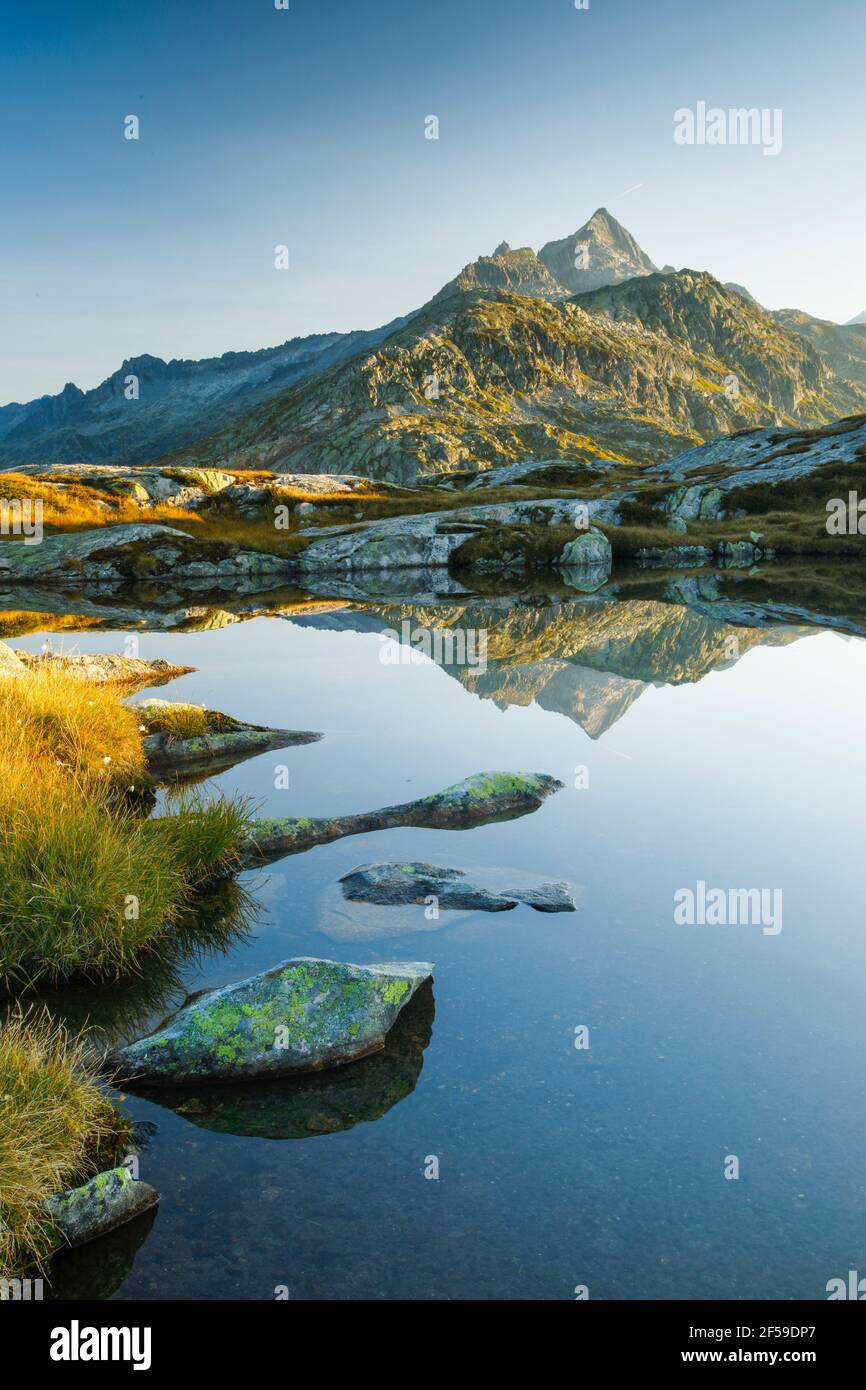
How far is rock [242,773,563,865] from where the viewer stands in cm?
1418

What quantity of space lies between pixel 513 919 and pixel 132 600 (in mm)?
48261

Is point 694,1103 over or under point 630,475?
under

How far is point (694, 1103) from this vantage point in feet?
24.9

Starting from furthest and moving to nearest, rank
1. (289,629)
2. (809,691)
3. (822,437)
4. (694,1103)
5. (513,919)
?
(822,437)
(289,629)
(809,691)
(513,919)
(694,1103)

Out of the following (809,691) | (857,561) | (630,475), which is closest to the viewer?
(809,691)

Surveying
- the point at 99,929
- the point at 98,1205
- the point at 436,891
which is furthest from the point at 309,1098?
the point at 436,891

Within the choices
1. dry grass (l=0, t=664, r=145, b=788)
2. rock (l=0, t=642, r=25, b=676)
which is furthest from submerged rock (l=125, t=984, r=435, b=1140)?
rock (l=0, t=642, r=25, b=676)

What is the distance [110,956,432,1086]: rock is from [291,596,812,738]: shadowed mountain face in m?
12.6

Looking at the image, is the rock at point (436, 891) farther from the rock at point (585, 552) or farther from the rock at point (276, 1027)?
the rock at point (585, 552)

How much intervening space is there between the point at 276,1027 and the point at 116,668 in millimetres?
20901

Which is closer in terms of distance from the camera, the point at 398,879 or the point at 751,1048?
the point at 751,1048

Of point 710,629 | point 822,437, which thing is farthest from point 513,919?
point 822,437

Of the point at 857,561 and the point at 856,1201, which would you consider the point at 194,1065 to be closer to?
the point at 856,1201

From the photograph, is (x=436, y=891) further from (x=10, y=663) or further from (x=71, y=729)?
(x=10, y=663)
